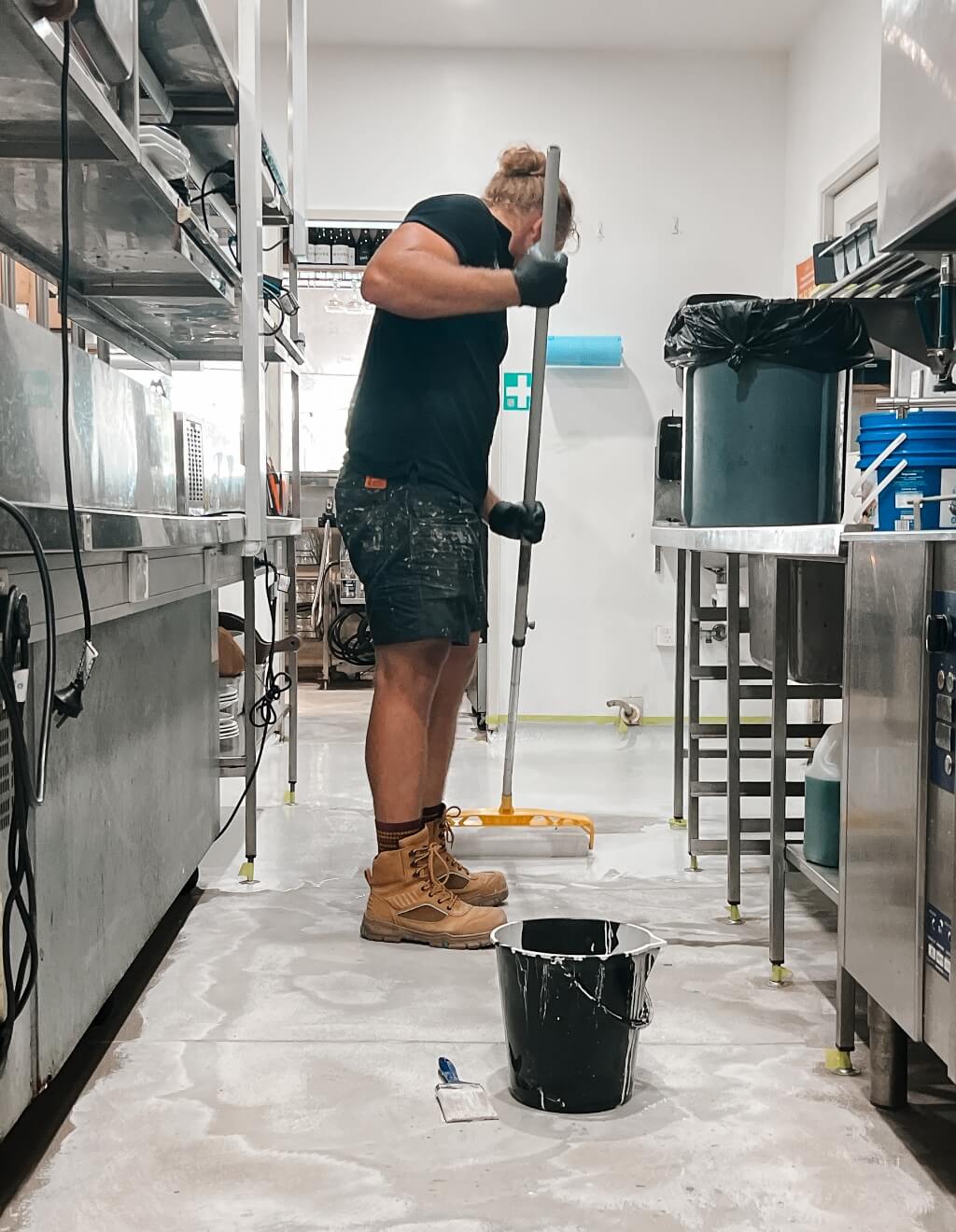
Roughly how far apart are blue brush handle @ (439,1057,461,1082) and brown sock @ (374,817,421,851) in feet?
2.06

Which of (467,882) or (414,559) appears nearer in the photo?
(414,559)

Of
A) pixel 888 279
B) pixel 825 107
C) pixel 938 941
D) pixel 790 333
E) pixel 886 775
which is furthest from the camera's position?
pixel 825 107

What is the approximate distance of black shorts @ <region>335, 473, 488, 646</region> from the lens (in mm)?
2188

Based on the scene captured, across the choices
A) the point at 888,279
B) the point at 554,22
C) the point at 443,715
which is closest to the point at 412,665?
the point at 443,715

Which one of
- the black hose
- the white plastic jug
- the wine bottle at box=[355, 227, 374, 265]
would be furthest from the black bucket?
the wine bottle at box=[355, 227, 374, 265]

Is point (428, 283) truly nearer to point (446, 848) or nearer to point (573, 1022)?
point (446, 848)

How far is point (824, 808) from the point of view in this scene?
206 centimetres

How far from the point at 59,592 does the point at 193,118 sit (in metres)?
1.81

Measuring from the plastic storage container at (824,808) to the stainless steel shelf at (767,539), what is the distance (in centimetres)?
39

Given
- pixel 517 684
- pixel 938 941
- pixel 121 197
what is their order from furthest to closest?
pixel 517 684
pixel 121 197
pixel 938 941

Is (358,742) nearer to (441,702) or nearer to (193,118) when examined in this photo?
(441,702)

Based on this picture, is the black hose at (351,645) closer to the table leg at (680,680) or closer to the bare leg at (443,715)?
the table leg at (680,680)

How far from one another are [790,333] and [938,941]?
136 centimetres

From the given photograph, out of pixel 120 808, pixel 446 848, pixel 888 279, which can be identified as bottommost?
pixel 446 848
